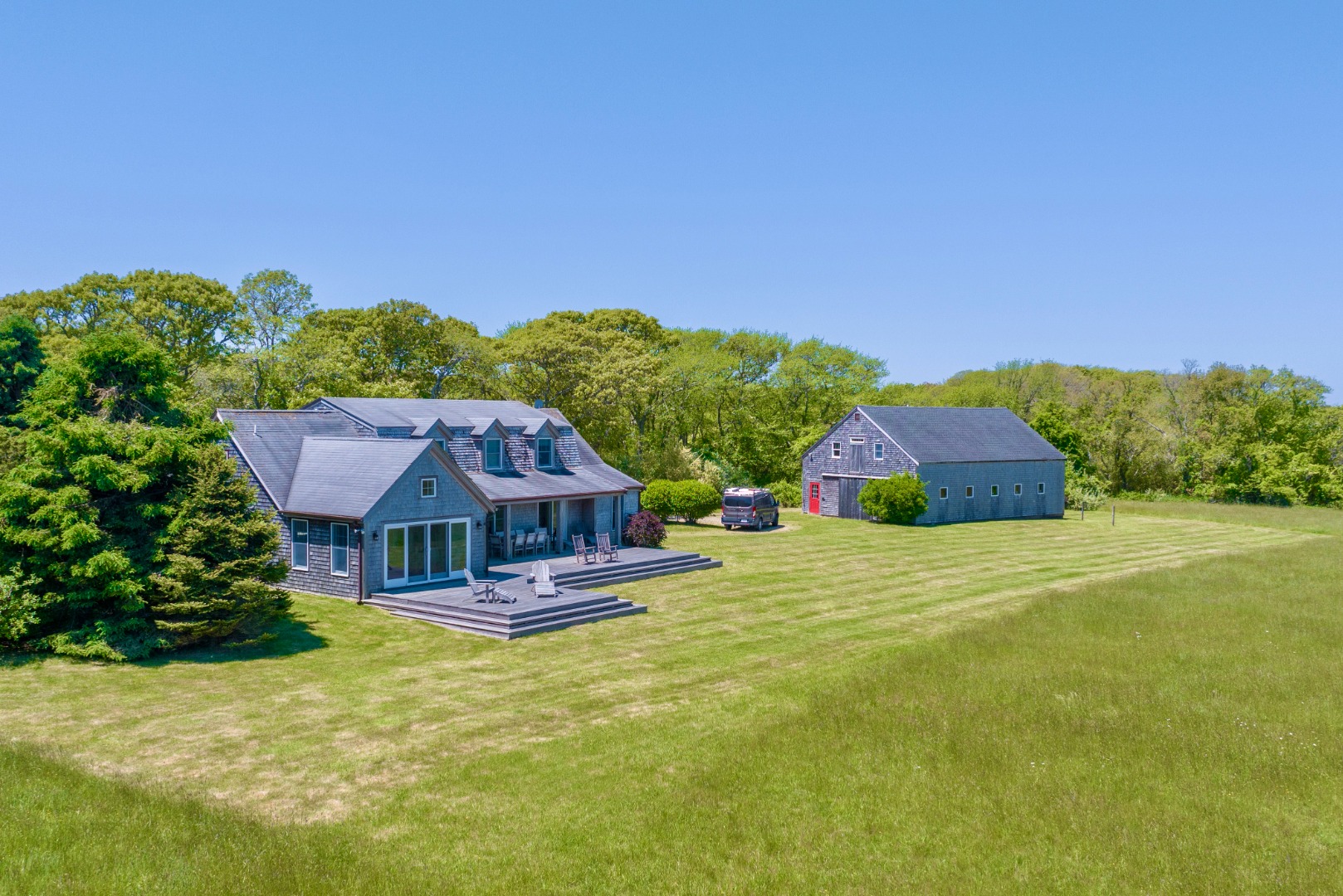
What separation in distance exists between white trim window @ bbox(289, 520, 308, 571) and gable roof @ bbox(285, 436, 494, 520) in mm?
583

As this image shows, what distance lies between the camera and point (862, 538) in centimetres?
Result: 4084

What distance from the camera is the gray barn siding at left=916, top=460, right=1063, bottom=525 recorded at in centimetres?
4828

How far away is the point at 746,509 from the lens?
141 ft

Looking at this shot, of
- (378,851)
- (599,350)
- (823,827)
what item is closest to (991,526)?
(599,350)

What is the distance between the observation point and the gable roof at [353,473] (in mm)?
24812

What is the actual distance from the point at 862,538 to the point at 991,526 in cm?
1048

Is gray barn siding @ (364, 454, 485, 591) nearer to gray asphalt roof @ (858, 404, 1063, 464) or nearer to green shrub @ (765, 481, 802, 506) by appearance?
gray asphalt roof @ (858, 404, 1063, 464)

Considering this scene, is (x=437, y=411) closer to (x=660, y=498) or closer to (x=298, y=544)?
(x=298, y=544)

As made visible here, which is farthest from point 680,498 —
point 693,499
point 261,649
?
point 261,649

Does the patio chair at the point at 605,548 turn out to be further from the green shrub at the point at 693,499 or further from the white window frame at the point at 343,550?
the green shrub at the point at 693,499

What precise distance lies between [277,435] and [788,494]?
116ft

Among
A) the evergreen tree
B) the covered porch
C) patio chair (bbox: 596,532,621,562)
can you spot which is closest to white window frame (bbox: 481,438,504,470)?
the covered porch

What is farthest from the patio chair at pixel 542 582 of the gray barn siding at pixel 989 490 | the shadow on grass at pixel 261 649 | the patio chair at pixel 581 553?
the gray barn siding at pixel 989 490

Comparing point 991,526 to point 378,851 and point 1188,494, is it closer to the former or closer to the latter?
point 1188,494
